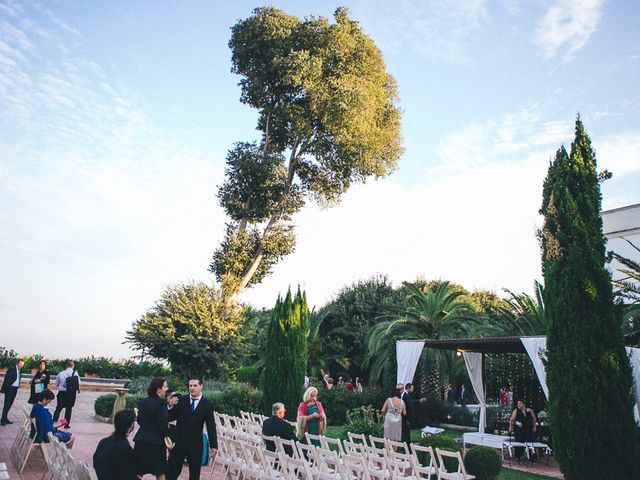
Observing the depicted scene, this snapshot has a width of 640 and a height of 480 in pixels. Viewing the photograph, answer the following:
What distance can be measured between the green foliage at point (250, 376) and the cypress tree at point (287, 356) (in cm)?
1246

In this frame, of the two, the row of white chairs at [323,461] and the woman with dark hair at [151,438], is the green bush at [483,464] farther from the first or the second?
the woman with dark hair at [151,438]

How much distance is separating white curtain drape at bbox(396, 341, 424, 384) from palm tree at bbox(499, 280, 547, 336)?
16.7 ft

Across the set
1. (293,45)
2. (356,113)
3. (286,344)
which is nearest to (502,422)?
(286,344)

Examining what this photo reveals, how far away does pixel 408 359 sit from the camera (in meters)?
16.9

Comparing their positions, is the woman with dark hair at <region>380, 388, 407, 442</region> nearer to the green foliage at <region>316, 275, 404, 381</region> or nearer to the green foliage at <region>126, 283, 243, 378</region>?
the green foliage at <region>126, 283, 243, 378</region>

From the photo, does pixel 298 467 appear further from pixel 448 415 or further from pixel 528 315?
pixel 528 315

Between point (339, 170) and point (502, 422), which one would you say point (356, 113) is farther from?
point (502, 422)

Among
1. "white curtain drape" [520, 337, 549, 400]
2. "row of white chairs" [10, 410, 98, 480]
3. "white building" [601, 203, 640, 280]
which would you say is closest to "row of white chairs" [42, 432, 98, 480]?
"row of white chairs" [10, 410, 98, 480]

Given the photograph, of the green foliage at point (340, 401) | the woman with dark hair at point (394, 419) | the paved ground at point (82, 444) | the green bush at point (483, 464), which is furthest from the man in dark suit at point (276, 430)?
the green foliage at point (340, 401)

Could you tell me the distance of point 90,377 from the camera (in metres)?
30.9

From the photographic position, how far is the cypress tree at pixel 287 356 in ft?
49.0

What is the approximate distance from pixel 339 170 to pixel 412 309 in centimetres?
760

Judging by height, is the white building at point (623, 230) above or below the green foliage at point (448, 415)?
above

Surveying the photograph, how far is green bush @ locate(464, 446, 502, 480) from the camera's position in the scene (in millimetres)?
9344
